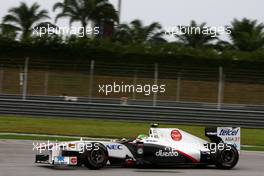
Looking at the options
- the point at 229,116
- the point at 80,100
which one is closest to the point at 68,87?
A: the point at 80,100

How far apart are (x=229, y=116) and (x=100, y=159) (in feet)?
40.4

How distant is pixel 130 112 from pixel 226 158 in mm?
10620

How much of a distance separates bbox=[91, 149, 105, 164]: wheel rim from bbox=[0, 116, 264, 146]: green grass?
7.44 metres

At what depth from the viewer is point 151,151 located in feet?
39.4

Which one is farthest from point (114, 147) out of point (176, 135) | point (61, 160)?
point (176, 135)

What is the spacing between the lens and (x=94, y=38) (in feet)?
105

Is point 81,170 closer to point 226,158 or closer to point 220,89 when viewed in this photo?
point 226,158

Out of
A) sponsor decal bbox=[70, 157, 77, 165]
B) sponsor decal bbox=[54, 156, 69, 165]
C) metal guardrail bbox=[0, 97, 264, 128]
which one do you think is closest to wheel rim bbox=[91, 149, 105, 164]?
sponsor decal bbox=[70, 157, 77, 165]

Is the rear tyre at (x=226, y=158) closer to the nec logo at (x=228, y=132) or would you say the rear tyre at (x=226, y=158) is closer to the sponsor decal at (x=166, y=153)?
the nec logo at (x=228, y=132)

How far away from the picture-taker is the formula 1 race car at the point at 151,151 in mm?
11477

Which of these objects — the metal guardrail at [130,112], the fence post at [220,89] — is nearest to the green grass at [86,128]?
the metal guardrail at [130,112]

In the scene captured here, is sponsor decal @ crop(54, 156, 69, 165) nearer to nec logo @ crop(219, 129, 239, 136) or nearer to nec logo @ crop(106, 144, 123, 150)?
nec logo @ crop(106, 144, 123, 150)

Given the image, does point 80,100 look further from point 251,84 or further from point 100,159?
point 100,159

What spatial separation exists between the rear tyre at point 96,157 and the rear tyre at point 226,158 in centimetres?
236
